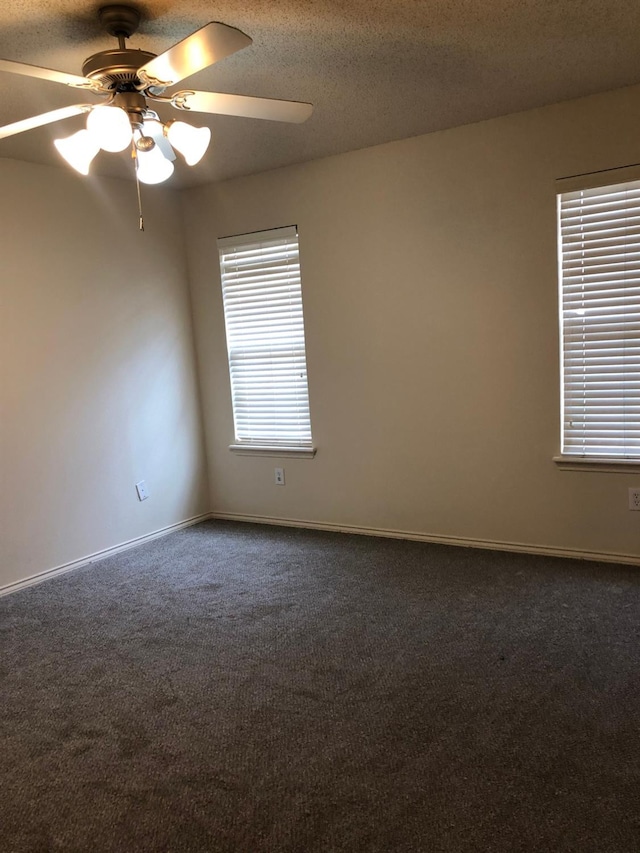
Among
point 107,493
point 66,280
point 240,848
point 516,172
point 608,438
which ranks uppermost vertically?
point 516,172

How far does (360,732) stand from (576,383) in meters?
2.19

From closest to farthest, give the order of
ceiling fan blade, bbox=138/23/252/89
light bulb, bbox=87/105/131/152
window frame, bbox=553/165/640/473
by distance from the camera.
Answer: ceiling fan blade, bbox=138/23/252/89 < light bulb, bbox=87/105/131/152 < window frame, bbox=553/165/640/473

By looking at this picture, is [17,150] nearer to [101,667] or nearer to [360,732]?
[101,667]

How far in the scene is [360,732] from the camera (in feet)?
6.80

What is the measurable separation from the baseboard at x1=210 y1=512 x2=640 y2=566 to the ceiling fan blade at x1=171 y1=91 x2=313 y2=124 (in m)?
2.54

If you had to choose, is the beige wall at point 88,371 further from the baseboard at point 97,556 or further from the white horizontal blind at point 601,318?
the white horizontal blind at point 601,318

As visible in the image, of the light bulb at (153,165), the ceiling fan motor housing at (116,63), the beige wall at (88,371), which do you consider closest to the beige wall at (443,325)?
the beige wall at (88,371)

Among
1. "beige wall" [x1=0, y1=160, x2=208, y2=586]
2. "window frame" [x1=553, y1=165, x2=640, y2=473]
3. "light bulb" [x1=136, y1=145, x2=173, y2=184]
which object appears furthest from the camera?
"beige wall" [x1=0, y1=160, x2=208, y2=586]

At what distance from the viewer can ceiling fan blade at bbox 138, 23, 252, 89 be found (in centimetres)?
166

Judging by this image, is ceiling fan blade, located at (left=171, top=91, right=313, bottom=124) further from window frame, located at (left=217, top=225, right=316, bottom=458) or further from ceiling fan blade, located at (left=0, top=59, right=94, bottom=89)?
window frame, located at (left=217, top=225, right=316, bottom=458)

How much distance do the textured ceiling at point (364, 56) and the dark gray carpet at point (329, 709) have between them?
2.41m

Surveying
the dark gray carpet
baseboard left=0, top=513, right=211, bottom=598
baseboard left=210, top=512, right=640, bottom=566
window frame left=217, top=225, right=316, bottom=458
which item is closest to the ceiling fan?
window frame left=217, top=225, right=316, bottom=458

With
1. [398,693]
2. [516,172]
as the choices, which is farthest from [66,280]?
[398,693]

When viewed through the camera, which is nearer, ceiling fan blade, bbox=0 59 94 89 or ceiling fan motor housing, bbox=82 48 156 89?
ceiling fan blade, bbox=0 59 94 89
